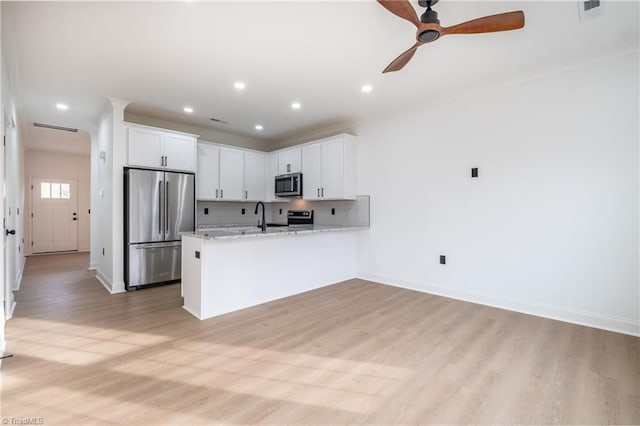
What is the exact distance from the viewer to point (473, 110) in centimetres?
365

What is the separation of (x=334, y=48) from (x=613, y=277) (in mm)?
3398

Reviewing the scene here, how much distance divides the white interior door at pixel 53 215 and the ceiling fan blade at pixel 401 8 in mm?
9567

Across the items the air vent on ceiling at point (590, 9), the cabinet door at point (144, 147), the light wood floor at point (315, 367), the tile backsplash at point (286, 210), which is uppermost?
Result: the air vent on ceiling at point (590, 9)

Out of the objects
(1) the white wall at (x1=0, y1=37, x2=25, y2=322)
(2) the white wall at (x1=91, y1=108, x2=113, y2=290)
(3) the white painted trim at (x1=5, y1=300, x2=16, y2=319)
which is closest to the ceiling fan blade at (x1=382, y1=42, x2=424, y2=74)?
(1) the white wall at (x1=0, y1=37, x2=25, y2=322)

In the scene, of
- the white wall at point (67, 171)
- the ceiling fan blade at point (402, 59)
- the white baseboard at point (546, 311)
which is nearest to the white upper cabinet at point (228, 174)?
the white baseboard at point (546, 311)

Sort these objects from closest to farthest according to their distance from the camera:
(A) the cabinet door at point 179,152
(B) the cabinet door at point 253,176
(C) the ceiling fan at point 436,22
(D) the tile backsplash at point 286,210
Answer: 1. (C) the ceiling fan at point 436,22
2. (A) the cabinet door at point 179,152
3. (D) the tile backsplash at point 286,210
4. (B) the cabinet door at point 253,176

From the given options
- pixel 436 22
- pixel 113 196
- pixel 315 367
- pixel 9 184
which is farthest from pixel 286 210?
pixel 436 22

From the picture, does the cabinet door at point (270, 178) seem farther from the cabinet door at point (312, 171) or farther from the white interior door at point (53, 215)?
the white interior door at point (53, 215)

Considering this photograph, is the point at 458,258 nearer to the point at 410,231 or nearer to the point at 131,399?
the point at 410,231

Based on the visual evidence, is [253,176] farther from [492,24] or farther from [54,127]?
[492,24]

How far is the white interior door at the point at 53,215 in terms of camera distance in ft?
24.7

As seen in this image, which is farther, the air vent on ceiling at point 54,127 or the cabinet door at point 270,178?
the cabinet door at point 270,178

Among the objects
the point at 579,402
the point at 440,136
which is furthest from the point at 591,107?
the point at 579,402

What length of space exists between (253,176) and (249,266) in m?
2.81
